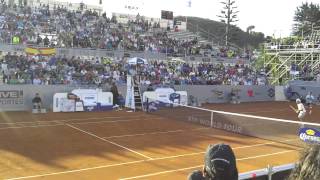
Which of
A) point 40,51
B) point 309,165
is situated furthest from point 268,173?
point 40,51

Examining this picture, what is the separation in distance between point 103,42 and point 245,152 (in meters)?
24.6

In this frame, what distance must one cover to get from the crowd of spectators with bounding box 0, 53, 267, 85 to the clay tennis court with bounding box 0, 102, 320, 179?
504 centimetres

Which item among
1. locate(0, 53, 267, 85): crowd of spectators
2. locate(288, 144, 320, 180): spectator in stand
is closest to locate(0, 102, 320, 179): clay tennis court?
locate(0, 53, 267, 85): crowd of spectators

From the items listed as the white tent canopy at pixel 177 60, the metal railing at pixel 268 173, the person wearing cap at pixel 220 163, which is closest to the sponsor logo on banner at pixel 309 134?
the metal railing at pixel 268 173

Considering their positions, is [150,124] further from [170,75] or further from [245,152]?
[170,75]

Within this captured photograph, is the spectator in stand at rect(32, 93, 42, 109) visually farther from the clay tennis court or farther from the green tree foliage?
the green tree foliage

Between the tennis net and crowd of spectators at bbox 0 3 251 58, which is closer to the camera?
the tennis net

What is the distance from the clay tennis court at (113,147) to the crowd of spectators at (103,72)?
504 cm

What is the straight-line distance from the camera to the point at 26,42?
33312mm

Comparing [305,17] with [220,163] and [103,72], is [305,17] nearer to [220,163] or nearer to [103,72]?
[103,72]

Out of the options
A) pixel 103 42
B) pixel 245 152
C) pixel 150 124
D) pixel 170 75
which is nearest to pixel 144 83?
pixel 170 75

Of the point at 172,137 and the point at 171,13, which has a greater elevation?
the point at 171,13

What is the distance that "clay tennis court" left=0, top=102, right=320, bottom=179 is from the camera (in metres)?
12.3

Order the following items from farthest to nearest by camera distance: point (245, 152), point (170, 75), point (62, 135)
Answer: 1. point (170, 75)
2. point (62, 135)
3. point (245, 152)
